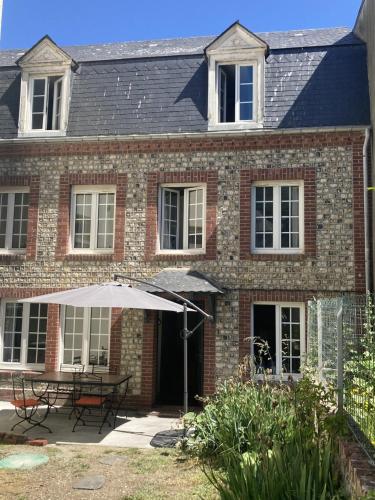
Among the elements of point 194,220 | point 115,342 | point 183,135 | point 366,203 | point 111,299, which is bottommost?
point 115,342

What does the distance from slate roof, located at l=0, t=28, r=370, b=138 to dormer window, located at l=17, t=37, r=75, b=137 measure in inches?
11.1

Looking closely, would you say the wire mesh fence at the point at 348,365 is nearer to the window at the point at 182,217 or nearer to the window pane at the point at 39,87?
the window at the point at 182,217

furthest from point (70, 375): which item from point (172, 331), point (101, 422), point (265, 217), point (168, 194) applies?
point (265, 217)

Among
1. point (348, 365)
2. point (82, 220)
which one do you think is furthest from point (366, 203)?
point (82, 220)

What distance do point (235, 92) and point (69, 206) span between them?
4711 mm

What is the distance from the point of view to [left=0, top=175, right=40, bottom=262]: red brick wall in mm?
11984

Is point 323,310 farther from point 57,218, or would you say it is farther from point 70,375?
point 57,218

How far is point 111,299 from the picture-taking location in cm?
862

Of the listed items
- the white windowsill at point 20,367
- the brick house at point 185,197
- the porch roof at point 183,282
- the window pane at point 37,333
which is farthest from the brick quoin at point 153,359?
the window pane at point 37,333

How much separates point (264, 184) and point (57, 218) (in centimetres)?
487

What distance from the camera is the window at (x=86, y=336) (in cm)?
1158

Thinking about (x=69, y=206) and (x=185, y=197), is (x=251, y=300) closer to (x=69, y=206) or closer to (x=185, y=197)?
(x=185, y=197)

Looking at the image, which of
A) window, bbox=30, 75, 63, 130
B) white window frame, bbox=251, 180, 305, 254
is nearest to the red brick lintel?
window, bbox=30, 75, 63, 130

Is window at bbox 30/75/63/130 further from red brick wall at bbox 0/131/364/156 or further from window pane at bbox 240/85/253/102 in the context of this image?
window pane at bbox 240/85/253/102
